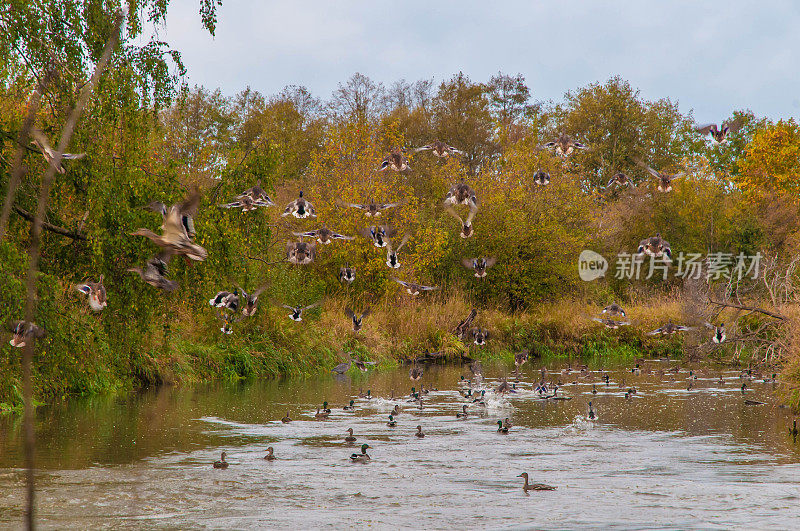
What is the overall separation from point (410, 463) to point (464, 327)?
56.5 feet

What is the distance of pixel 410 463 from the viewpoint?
12.3m

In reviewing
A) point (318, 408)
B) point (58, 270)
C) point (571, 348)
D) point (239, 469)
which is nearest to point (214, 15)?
point (58, 270)

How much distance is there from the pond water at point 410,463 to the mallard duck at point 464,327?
8.37 meters

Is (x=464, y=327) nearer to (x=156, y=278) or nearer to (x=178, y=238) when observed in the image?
(x=156, y=278)

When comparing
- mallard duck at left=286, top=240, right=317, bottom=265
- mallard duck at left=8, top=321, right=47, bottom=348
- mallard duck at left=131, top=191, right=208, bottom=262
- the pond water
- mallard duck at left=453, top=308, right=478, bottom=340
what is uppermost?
mallard duck at left=286, top=240, right=317, bottom=265

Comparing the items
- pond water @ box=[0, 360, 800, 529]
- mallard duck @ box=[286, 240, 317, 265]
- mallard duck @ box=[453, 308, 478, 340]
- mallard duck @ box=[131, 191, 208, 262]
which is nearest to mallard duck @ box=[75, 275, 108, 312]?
pond water @ box=[0, 360, 800, 529]

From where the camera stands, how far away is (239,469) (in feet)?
38.2

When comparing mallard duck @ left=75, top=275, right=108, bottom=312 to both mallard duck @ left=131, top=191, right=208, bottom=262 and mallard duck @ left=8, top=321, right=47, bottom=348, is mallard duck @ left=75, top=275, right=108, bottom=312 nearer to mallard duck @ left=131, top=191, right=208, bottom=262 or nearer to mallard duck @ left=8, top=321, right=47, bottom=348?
mallard duck @ left=8, top=321, right=47, bottom=348

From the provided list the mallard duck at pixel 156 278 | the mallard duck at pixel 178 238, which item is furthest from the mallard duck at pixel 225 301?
the mallard duck at pixel 178 238

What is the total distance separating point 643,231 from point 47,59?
38.7 m

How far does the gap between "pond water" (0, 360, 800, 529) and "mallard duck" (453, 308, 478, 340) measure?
8.37 metres

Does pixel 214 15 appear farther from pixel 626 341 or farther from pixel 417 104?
pixel 417 104

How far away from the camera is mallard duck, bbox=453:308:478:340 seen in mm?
29277

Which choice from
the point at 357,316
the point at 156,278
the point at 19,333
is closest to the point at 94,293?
the point at 19,333
